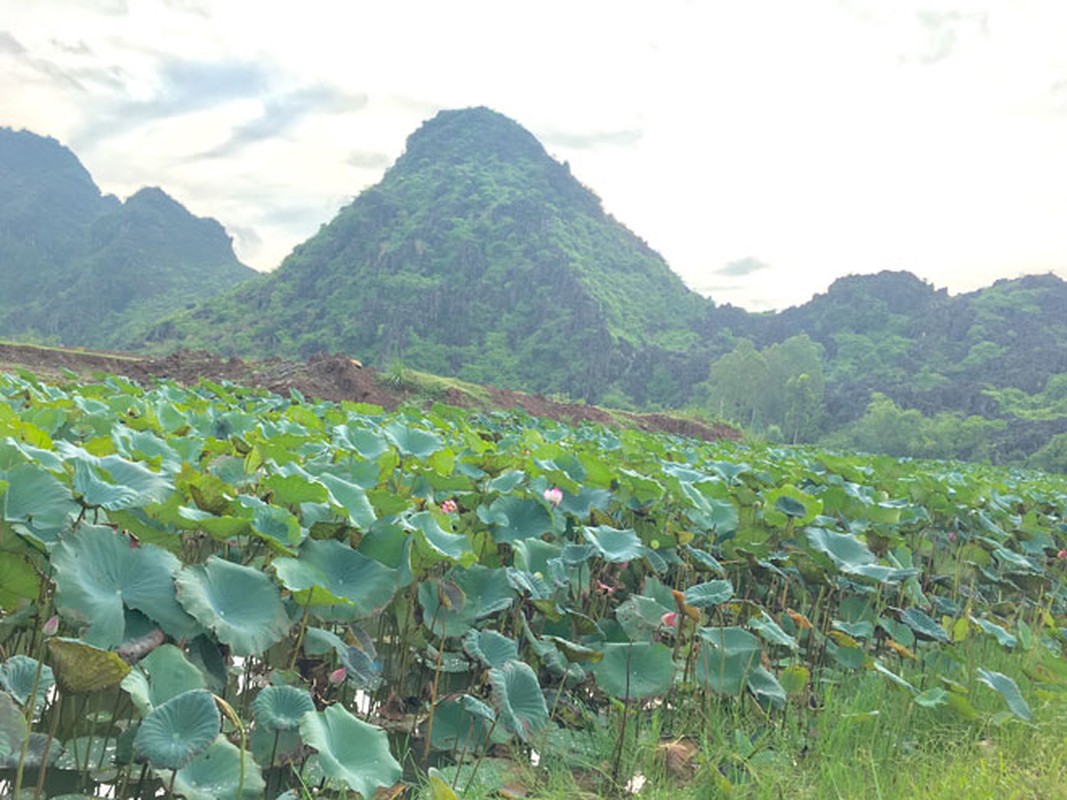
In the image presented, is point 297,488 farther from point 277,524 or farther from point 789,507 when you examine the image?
point 789,507

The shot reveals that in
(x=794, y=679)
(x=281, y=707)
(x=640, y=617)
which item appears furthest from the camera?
(x=794, y=679)

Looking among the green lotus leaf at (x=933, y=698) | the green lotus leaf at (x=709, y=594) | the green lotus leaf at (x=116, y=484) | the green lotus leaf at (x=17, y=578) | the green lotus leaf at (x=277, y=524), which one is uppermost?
the green lotus leaf at (x=116, y=484)

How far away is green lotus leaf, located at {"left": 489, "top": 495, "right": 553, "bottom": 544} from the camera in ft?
8.95

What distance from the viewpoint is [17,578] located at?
156 cm

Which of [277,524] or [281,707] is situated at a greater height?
[277,524]

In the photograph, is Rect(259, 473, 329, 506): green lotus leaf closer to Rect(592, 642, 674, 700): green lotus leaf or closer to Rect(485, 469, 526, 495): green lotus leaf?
Rect(592, 642, 674, 700): green lotus leaf

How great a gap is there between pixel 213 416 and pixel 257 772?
3.01 metres

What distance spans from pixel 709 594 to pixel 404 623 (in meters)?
1.02

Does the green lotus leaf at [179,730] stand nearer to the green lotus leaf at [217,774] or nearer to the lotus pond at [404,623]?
the lotus pond at [404,623]

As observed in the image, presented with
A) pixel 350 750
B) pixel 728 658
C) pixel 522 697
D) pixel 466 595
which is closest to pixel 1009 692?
pixel 728 658

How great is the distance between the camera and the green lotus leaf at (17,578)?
1531mm

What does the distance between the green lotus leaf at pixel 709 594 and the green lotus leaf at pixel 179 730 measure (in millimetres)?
1533

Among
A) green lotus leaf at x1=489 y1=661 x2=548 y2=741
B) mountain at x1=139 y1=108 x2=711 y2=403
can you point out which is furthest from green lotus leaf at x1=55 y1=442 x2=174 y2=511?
mountain at x1=139 y1=108 x2=711 y2=403

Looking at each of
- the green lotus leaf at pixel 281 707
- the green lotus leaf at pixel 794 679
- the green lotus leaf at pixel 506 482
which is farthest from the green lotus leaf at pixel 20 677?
the green lotus leaf at pixel 794 679
